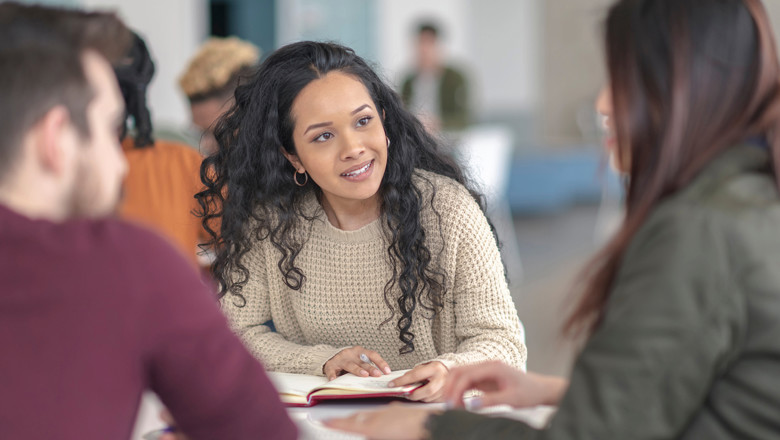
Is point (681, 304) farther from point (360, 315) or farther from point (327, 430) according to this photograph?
point (360, 315)

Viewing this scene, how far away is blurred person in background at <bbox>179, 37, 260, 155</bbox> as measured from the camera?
2.97 meters

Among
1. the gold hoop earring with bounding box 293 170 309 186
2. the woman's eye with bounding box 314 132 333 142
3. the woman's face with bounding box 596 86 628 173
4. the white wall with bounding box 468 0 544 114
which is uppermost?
the woman's face with bounding box 596 86 628 173

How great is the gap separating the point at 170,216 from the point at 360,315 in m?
1.00

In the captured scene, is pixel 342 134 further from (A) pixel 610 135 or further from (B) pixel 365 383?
(A) pixel 610 135

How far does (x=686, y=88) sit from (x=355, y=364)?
83cm

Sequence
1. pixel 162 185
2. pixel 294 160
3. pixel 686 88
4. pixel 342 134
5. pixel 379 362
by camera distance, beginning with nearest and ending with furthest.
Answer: pixel 686 88, pixel 379 362, pixel 342 134, pixel 294 160, pixel 162 185

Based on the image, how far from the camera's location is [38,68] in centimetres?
79

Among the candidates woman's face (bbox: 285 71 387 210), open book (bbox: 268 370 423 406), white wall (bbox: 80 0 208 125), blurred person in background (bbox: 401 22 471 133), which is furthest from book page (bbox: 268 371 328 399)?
blurred person in background (bbox: 401 22 471 133)

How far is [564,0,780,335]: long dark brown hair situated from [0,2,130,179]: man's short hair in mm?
579

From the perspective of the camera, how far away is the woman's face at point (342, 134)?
166cm

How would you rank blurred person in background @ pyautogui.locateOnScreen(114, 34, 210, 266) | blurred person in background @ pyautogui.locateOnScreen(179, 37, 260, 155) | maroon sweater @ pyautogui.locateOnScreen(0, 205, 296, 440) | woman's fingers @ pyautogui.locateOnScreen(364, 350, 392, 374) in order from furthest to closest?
blurred person in background @ pyautogui.locateOnScreen(179, 37, 260, 155)
blurred person in background @ pyautogui.locateOnScreen(114, 34, 210, 266)
woman's fingers @ pyautogui.locateOnScreen(364, 350, 392, 374)
maroon sweater @ pyautogui.locateOnScreen(0, 205, 296, 440)

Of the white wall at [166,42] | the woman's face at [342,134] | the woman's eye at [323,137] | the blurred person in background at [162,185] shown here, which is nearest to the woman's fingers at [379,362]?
the woman's face at [342,134]

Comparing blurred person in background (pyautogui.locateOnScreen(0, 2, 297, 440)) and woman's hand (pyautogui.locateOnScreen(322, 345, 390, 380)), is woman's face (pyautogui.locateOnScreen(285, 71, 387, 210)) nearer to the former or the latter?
woman's hand (pyautogui.locateOnScreen(322, 345, 390, 380))

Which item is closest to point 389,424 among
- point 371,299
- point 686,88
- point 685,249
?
point 685,249
